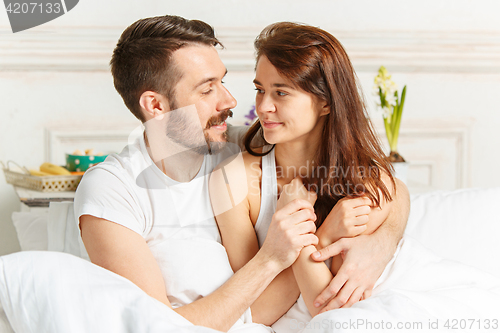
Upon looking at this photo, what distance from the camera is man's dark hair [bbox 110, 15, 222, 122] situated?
1257mm

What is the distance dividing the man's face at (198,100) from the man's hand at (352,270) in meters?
0.49

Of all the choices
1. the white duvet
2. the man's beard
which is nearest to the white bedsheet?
the white duvet

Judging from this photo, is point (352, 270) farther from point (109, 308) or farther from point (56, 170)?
point (56, 170)

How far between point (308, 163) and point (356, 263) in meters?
0.35

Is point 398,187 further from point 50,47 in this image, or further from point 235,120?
point 50,47

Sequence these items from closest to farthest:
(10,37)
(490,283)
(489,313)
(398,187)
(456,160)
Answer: (489,313) → (490,283) → (398,187) → (10,37) → (456,160)

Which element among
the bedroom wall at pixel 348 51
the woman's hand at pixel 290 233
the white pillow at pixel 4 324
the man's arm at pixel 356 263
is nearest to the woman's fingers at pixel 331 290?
the man's arm at pixel 356 263

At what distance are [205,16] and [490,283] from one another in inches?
65.0

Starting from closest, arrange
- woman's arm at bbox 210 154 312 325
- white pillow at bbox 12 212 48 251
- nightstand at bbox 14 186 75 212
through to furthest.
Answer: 1. woman's arm at bbox 210 154 312 325
2. white pillow at bbox 12 212 48 251
3. nightstand at bbox 14 186 75 212

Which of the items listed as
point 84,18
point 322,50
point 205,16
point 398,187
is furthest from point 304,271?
point 84,18

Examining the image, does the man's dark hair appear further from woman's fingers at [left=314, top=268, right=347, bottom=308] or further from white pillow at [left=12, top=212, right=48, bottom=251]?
woman's fingers at [left=314, top=268, right=347, bottom=308]

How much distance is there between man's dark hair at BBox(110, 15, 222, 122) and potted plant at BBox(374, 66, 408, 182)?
89cm

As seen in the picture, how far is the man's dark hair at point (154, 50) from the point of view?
4.12 ft

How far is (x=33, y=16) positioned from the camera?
196 centimetres
